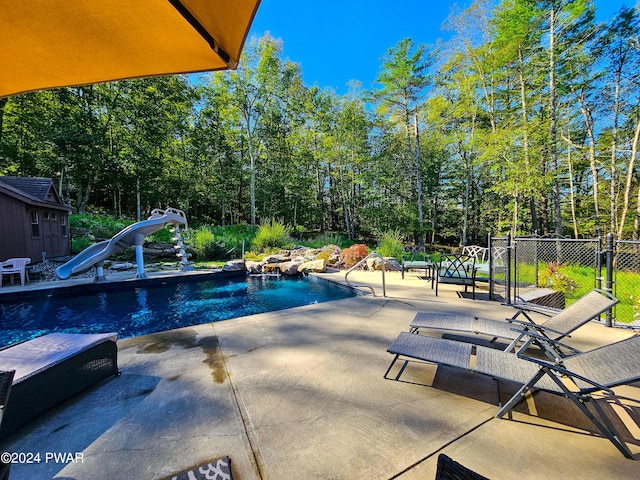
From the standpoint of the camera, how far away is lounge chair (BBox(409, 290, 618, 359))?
216 cm

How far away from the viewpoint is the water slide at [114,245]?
7340mm

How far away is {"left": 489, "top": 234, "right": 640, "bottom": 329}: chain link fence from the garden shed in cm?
1385

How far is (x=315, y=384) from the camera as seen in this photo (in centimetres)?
206

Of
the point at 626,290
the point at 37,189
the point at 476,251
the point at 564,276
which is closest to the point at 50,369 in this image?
the point at 564,276

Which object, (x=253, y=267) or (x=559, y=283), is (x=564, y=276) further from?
(x=253, y=267)

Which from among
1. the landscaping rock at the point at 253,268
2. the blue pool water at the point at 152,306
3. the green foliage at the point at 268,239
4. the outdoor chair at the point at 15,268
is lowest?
the blue pool water at the point at 152,306

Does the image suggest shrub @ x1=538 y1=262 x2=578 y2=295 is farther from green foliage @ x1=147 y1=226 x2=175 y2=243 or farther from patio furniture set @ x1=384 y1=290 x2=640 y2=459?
green foliage @ x1=147 y1=226 x2=175 y2=243

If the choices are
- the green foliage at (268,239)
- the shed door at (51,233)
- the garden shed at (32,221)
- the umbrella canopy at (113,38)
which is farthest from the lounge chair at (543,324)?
the shed door at (51,233)

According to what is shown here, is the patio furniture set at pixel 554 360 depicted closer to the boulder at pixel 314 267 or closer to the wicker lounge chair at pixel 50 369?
the wicker lounge chair at pixel 50 369

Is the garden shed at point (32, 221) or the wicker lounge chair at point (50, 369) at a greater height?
the garden shed at point (32, 221)

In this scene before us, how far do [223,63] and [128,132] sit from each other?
1874 centimetres

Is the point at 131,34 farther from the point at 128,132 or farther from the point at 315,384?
the point at 128,132

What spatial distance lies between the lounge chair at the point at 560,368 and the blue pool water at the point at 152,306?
405 centimetres

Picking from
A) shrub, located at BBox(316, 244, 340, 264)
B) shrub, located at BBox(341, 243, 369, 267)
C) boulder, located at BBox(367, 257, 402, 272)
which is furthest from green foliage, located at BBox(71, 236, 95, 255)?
boulder, located at BBox(367, 257, 402, 272)
